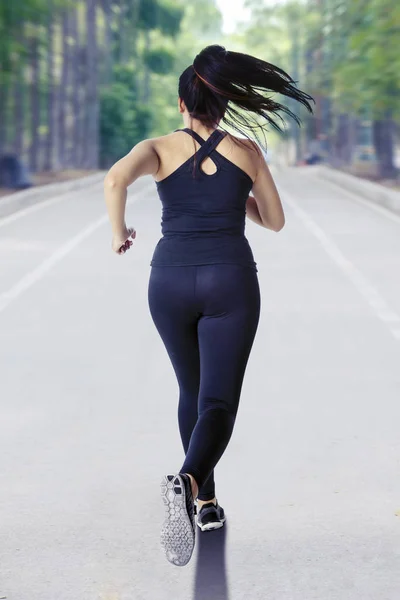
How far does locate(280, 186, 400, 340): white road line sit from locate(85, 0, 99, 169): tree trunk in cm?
4492

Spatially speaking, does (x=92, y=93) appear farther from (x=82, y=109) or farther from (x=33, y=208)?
(x=33, y=208)

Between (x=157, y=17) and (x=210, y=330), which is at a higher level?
(x=157, y=17)

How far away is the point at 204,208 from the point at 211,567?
1.27 metres

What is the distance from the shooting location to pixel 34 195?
1460 inches

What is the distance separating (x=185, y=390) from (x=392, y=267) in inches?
494

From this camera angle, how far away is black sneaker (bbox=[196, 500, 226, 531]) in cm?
588

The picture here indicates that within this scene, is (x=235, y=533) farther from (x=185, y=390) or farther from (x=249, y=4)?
(x=249, y=4)

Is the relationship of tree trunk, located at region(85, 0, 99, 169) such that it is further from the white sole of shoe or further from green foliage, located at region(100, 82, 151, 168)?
the white sole of shoe

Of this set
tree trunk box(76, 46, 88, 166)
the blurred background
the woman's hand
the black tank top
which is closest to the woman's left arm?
the woman's hand

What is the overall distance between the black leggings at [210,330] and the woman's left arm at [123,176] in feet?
0.68

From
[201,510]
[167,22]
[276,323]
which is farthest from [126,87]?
[201,510]

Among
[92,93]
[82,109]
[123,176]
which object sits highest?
[92,93]

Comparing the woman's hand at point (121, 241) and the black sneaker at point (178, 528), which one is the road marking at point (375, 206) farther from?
the black sneaker at point (178, 528)

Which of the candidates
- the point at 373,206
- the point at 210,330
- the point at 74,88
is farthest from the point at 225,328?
the point at 74,88
